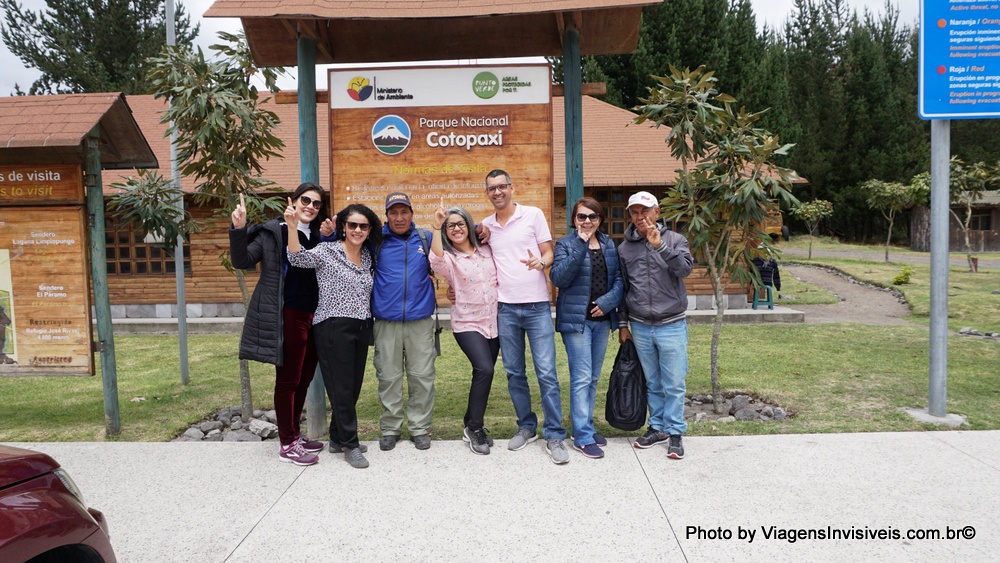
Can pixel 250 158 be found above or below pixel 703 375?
above

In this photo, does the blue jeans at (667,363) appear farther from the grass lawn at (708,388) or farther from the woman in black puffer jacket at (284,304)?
the woman in black puffer jacket at (284,304)

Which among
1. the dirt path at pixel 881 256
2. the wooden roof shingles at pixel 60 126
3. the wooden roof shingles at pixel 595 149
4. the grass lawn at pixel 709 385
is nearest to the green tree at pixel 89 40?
the wooden roof shingles at pixel 595 149

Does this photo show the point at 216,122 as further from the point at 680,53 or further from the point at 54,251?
the point at 680,53

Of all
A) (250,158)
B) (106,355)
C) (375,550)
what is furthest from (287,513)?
(250,158)

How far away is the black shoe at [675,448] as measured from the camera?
4625mm

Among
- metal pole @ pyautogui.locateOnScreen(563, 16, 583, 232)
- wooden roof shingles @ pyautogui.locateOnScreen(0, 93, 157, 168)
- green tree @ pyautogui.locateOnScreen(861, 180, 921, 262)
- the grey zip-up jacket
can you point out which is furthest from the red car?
green tree @ pyautogui.locateOnScreen(861, 180, 921, 262)

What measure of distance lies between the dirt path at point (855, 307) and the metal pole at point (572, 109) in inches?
381

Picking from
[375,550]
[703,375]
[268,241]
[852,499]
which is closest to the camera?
[375,550]

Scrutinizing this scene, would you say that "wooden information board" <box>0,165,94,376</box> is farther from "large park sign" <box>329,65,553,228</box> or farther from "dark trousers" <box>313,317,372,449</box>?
"dark trousers" <box>313,317,372,449</box>

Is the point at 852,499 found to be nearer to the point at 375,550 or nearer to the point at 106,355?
the point at 375,550

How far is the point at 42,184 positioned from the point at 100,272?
2.71 ft

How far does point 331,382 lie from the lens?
15.3 feet

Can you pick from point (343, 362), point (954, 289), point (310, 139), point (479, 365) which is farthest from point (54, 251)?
point (954, 289)

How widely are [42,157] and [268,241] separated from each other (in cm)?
259
